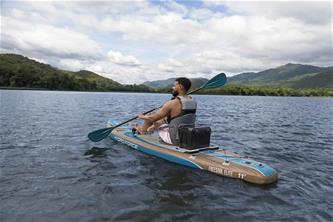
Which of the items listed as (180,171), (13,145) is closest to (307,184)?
(180,171)

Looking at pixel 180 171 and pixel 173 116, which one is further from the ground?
pixel 173 116

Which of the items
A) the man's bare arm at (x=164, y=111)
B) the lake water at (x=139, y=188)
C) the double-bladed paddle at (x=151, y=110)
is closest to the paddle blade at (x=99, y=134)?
the double-bladed paddle at (x=151, y=110)

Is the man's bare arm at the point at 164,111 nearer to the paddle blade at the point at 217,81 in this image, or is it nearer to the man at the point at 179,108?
the man at the point at 179,108

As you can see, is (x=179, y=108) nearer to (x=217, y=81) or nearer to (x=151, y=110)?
(x=151, y=110)

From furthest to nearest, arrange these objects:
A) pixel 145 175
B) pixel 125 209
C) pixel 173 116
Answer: pixel 173 116 < pixel 145 175 < pixel 125 209

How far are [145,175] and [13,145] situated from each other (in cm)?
601

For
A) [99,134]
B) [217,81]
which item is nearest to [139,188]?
[99,134]

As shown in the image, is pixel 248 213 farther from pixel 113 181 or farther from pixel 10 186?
pixel 10 186

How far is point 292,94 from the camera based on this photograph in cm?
14650

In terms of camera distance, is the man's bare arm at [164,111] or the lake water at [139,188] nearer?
the lake water at [139,188]

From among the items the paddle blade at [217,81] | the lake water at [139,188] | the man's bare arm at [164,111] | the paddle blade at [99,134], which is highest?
the paddle blade at [217,81]

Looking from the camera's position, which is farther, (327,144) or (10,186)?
(327,144)

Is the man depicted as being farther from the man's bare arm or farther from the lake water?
the lake water

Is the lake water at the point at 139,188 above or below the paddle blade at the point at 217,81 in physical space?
below
